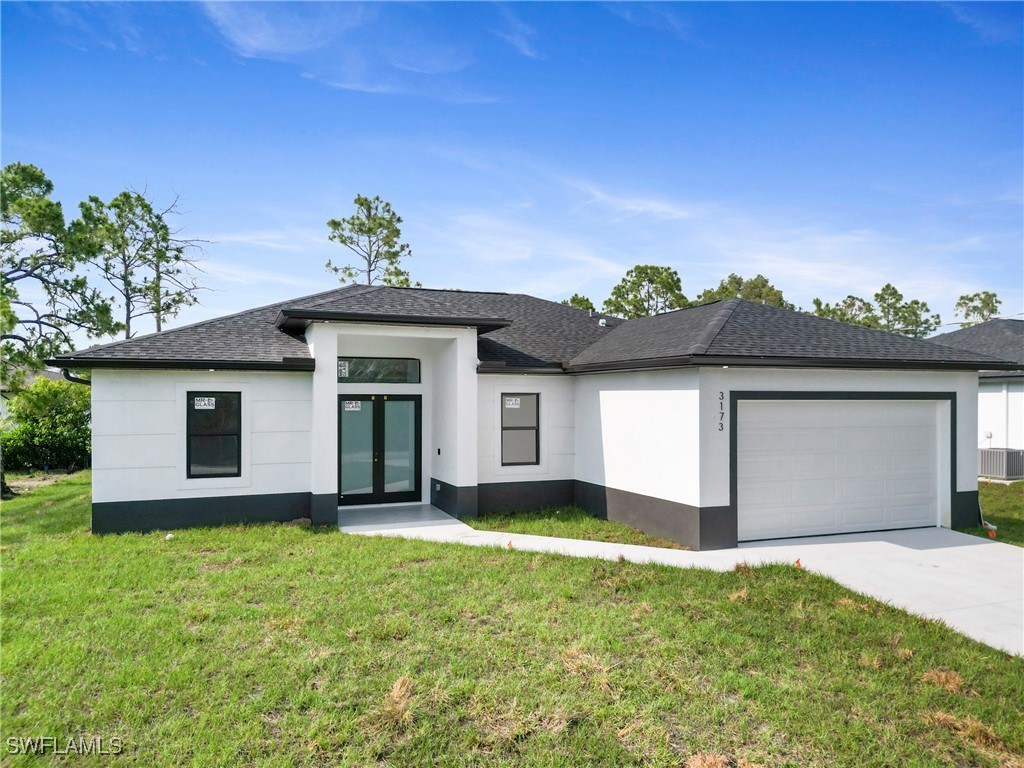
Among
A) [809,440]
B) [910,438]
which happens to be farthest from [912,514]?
[809,440]

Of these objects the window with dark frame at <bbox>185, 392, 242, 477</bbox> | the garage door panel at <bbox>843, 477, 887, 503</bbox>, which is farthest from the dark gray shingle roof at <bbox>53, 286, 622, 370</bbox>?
the garage door panel at <bbox>843, 477, 887, 503</bbox>

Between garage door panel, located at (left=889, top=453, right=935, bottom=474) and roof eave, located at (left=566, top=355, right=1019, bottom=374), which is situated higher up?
roof eave, located at (left=566, top=355, right=1019, bottom=374)

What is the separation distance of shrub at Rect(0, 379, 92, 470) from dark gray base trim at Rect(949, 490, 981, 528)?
69.9 ft

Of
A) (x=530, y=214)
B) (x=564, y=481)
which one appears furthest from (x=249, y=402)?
(x=530, y=214)

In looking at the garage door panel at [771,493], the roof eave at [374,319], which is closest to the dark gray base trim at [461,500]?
the roof eave at [374,319]

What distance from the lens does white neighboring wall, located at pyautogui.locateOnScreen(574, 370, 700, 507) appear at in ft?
29.2

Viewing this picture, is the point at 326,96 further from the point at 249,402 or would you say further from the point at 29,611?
the point at 29,611

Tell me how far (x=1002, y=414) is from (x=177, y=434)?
817 inches

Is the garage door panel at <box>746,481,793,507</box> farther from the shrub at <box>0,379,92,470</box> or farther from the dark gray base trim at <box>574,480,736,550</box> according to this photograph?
the shrub at <box>0,379,92,470</box>

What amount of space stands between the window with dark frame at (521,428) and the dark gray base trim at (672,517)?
150 cm

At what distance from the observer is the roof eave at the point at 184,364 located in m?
9.05

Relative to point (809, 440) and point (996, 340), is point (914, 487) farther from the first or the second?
point (996, 340)

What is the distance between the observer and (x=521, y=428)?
1173 centimetres

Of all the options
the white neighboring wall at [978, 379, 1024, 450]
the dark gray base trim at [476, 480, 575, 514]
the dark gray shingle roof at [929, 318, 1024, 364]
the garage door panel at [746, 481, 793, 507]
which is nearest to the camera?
the garage door panel at [746, 481, 793, 507]
